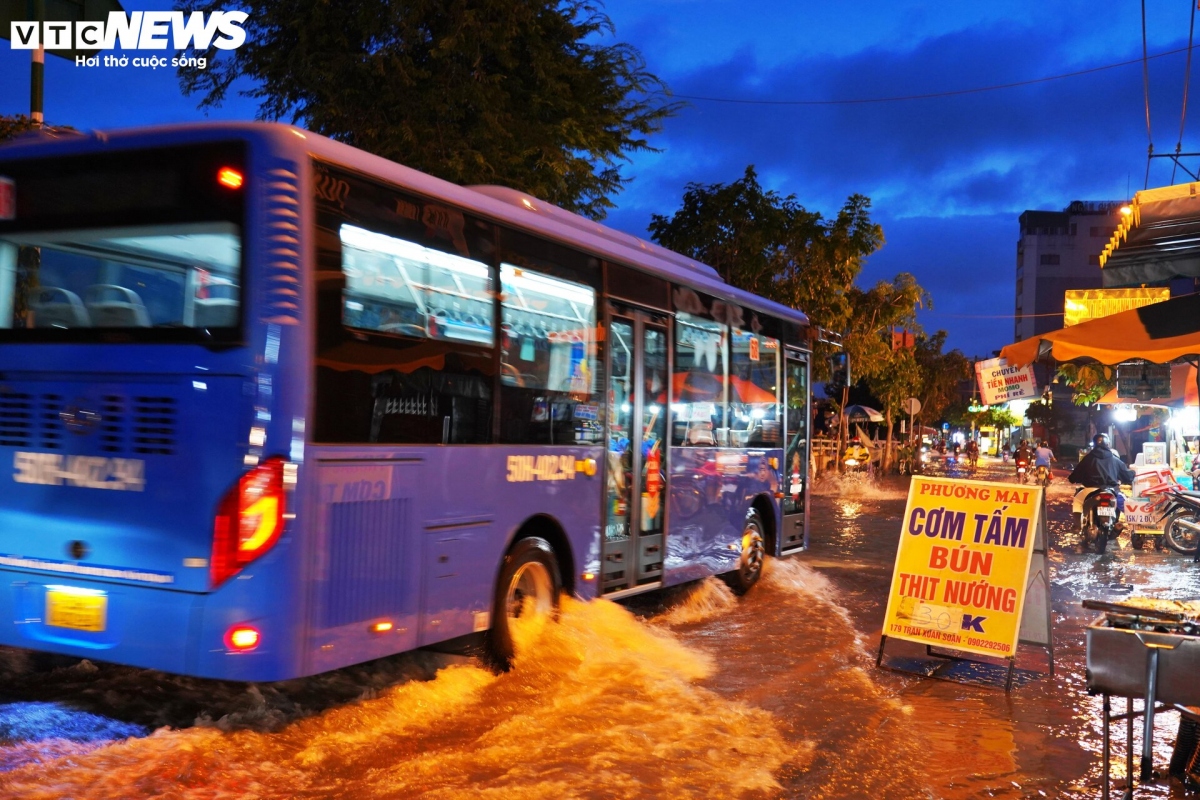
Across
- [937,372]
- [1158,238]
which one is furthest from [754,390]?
[937,372]

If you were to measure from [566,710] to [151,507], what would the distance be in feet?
8.62

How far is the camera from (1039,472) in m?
34.8

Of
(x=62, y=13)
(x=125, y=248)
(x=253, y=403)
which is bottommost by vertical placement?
(x=253, y=403)

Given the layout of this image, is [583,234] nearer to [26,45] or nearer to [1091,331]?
[1091,331]

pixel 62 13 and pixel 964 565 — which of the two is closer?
pixel 964 565

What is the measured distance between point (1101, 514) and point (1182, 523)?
1281mm

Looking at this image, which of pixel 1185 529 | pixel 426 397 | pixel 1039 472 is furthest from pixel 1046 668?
pixel 1039 472

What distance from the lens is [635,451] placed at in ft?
30.2

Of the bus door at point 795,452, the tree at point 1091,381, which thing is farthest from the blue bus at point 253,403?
the tree at point 1091,381

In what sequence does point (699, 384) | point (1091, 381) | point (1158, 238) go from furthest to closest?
point (1091, 381) → point (699, 384) → point (1158, 238)

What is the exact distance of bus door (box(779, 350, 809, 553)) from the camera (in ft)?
42.9

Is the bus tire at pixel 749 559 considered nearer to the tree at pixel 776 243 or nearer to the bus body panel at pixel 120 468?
the bus body panel at pixel 120 468

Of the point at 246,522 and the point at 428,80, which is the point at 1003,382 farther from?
the point at 246,522

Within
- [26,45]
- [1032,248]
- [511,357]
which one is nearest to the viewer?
[511,357]
